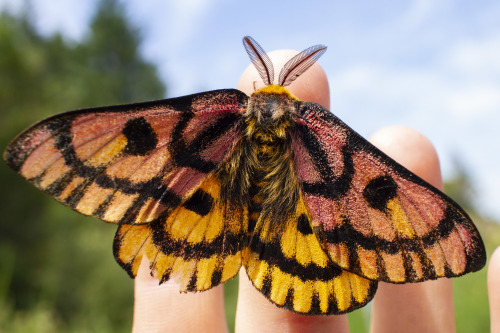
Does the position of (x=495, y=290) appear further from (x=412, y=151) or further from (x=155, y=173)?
(x=155, y=173)

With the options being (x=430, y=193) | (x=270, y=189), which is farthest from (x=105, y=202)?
(x=430, y=193)

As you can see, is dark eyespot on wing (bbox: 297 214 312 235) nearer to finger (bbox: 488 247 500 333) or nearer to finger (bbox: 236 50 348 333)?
finger (bbox: 236 50 348 333)

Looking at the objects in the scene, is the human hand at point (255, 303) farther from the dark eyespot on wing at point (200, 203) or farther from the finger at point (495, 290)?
the dark eyespot on wing at point (200, 203)

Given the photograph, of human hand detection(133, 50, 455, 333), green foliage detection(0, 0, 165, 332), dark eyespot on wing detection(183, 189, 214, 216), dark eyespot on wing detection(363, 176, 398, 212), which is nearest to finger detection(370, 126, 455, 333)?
human hand detection(133, 50, 455, 333)

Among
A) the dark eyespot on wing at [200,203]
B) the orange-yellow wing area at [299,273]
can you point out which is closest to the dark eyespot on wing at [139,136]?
the dark eyespot on wing at [200,203]

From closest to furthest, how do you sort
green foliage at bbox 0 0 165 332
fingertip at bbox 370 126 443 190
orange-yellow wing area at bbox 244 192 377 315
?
orange-yellow wing area at bbox 244 192 377 315 → fingertip at bbox 370 126 443 190 → green foliage at bbox 0 0 165 332
